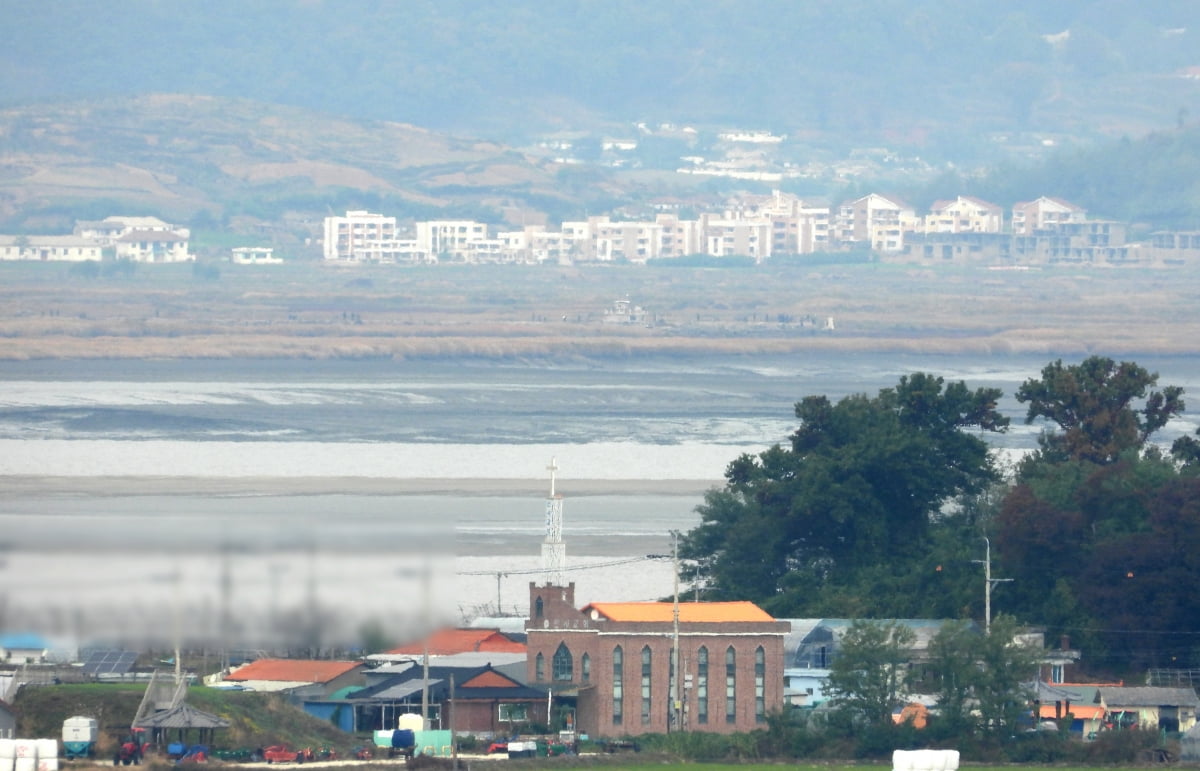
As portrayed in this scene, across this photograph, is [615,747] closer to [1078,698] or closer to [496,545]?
[1078,698]

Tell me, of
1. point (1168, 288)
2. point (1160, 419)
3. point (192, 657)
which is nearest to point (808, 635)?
point (192, 657)

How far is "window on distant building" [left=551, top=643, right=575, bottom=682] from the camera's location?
94.1 ft

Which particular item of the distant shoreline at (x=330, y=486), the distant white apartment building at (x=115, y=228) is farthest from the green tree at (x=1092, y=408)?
the distant white apartment building at (x=115, y=228)

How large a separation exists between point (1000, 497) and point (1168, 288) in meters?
122

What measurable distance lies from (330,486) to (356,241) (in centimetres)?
12594

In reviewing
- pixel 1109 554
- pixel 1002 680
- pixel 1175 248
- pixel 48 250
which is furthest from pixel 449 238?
pixel 1002 680

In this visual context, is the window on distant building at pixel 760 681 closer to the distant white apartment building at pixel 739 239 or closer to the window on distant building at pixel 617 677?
the window on distant building at pixel 617 677

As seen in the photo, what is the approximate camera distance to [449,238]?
177000 millimetres

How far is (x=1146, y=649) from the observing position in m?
31.5

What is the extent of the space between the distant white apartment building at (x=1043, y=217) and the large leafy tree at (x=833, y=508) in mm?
146366

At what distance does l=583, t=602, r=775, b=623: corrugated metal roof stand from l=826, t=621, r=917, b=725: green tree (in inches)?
46.8

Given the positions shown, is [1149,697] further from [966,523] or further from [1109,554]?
[966,523]

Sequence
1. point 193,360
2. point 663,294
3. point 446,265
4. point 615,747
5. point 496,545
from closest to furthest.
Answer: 1. point 615,747
2. point 496,545
3. point 193,360
4. point 663,294
5. point 446,265

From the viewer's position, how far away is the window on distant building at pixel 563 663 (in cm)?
2867
